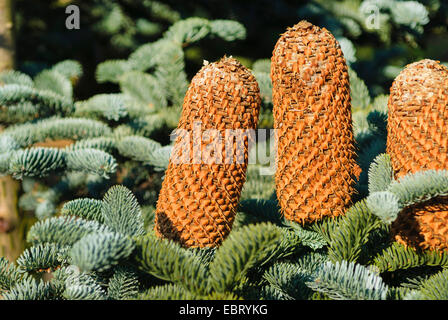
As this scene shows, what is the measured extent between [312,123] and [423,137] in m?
0.26

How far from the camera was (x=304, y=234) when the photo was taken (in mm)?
1095

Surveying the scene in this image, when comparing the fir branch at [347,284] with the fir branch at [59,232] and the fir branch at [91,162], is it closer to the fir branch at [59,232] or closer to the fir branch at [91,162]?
the fir branch at [59,232]

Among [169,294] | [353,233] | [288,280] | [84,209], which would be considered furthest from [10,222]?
[353,233]

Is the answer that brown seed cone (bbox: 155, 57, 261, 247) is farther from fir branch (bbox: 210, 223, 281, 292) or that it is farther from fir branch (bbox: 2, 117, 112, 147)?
fir branch (bbox: 2, 117, 112, 147)

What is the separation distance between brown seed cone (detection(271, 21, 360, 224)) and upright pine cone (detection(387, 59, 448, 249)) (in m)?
0.13

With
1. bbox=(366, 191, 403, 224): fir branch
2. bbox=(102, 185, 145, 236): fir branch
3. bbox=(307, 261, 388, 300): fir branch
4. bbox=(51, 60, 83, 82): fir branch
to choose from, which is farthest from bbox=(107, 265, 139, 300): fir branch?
bbox=(51, 60, 83, 82): fir branch

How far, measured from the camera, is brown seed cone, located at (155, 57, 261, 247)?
1042mm

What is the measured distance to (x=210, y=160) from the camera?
41.2 inches

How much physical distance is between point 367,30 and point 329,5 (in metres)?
0.27

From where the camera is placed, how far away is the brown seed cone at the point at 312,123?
1.04 meters

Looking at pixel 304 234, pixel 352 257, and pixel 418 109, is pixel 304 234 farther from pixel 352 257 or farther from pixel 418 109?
pixel 418 109

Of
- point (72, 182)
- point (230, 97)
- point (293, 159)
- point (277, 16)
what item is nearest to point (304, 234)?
point (293, 159)

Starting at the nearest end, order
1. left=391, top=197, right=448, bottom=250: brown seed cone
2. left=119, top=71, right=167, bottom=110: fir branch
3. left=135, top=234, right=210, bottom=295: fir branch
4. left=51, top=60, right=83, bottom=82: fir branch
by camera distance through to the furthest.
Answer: left=135, top=234, right=210, bottom=295: fir branch, left=391, top=197, right=448, bottom=250: brown seed cone, left=119, top=71, right=167, bottom=110: fir branch, left=51, top=60, right=83, bottom=82: fir branch

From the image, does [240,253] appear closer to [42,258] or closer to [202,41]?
[42,258]
